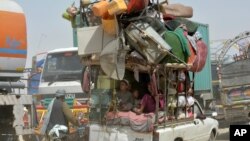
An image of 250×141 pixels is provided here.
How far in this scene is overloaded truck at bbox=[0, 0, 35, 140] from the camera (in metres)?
8.70

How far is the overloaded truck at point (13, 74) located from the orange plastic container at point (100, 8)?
2.08 m

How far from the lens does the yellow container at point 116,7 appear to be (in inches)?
285

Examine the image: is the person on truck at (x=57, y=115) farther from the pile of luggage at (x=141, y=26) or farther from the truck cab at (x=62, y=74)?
the truck cab at (x=62, y=74)

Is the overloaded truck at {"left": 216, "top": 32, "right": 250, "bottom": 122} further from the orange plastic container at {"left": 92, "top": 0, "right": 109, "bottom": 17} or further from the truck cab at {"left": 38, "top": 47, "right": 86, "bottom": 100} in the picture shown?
the orange plastic container at {"left": 92, "top": 0, "right": 109, "bottom": 17}

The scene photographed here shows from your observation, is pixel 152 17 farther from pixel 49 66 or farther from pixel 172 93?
pixel 49 66

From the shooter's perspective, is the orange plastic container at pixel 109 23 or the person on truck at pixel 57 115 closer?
the orange plastic container at pixel 109 23

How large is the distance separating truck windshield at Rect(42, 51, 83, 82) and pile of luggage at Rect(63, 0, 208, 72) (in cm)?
431

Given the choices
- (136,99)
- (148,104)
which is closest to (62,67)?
(136,99)

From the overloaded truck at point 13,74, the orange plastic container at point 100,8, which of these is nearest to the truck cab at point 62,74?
the overloaded truck at point 13,74

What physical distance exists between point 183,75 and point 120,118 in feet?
6.55

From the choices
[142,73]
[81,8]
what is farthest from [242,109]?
[81,8]

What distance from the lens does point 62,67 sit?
13.0 m

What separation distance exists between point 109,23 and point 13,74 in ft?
8.65

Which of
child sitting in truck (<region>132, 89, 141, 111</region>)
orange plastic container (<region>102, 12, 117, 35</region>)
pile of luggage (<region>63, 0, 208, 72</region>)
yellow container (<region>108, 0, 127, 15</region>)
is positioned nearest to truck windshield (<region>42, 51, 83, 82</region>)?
pile of luggage (<region>63, 0, 208, 72</region>)
